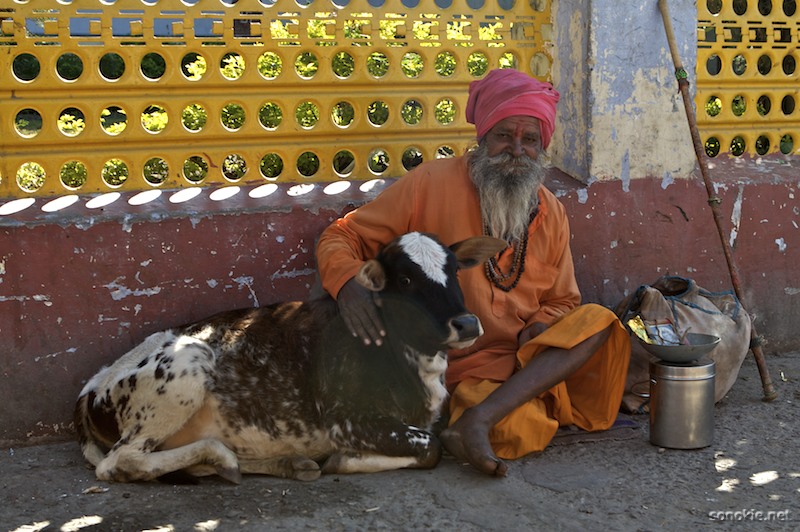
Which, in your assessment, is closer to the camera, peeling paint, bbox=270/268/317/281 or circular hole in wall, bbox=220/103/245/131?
peeling paint, bbox=270/268/317/281

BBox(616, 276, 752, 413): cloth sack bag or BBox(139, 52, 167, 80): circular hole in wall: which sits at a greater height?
BBox(139, 52, 167, 80): circular hole in wall

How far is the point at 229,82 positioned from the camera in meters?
4.62

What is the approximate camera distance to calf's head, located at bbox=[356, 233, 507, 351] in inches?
145

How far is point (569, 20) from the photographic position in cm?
518

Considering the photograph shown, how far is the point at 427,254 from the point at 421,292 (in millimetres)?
158

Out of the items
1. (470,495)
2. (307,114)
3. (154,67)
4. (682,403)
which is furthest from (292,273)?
(154,67)

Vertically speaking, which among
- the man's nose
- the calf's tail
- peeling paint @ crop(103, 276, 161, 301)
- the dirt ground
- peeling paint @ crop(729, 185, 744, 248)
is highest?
the man's nose

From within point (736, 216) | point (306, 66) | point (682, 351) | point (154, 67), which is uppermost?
point (154, 67)

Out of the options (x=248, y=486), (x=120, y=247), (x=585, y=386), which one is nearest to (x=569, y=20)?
(x=585, y=386)

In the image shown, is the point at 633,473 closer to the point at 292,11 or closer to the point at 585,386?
the point at 585,386

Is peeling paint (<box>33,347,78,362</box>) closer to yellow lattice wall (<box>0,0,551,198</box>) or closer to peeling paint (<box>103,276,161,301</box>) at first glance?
peeling paint (<box>103,276,161,301</box>)

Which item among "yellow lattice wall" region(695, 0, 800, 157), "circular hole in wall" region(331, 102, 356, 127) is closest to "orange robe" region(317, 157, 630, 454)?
"yellow lattice wall" region(695, 0, 800, 157)

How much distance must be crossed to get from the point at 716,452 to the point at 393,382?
1.49 metres

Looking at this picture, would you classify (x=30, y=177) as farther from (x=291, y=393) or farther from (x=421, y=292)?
(x=421, y=292)
